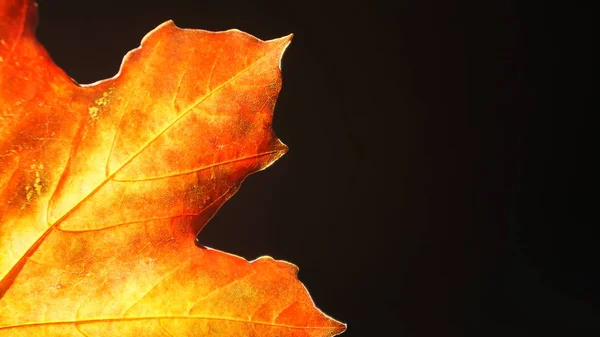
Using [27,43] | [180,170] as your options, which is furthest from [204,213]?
[27,43]

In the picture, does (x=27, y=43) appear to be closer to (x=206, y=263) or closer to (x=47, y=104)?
(x=47, y=104)

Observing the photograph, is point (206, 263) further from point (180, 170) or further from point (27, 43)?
point (27, 43)

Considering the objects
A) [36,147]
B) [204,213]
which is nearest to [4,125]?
[36,147]

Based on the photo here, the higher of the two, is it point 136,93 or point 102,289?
point 136,93

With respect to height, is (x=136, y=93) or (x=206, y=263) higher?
(x=136, y=93)
